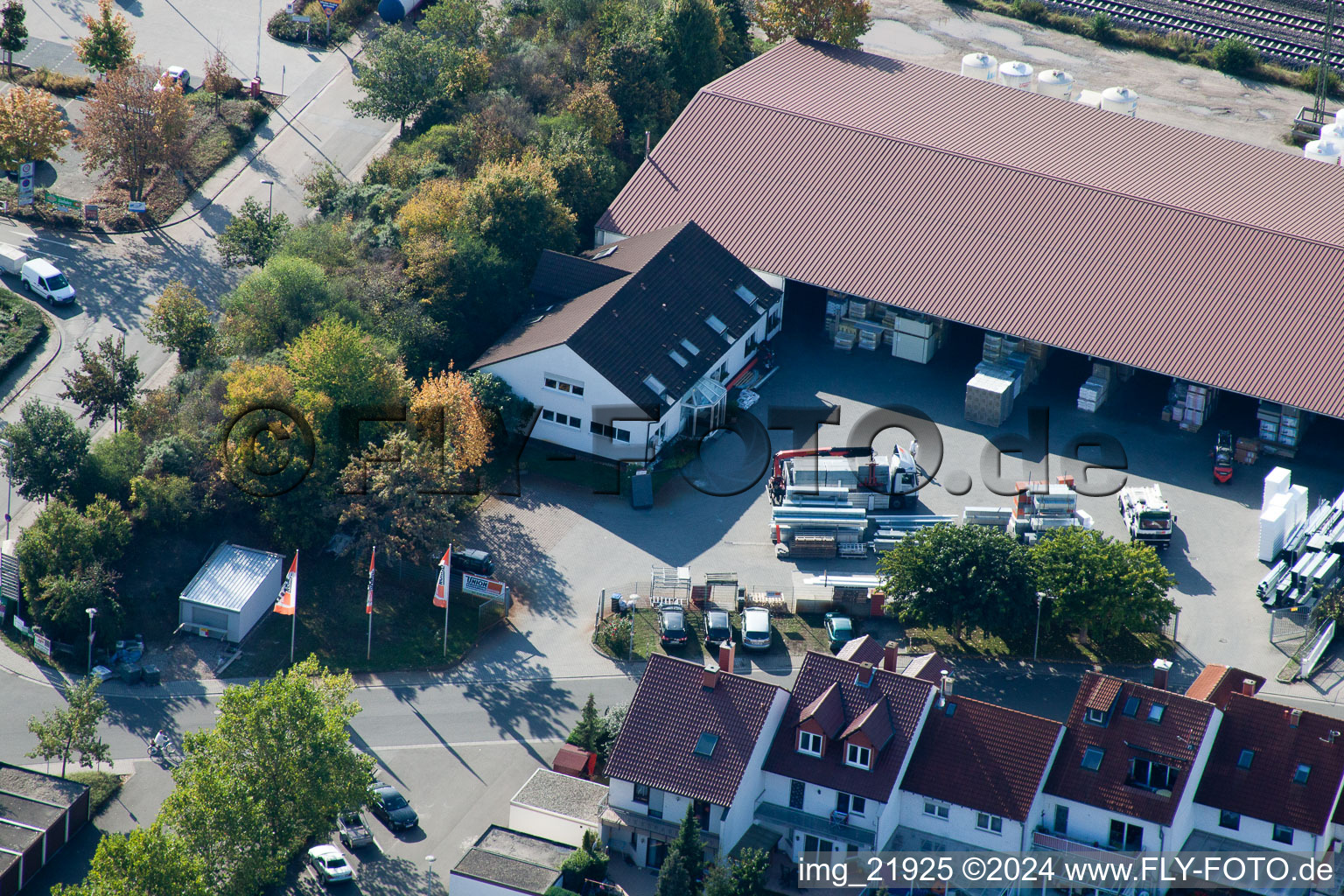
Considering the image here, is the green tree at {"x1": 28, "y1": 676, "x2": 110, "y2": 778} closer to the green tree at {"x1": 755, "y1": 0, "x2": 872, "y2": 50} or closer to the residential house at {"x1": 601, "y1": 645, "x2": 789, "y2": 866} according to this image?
the residential house at {"x1": 601, "y1": 645, "x2": 789, "y2": 866}

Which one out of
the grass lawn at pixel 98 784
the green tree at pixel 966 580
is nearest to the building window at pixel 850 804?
the green tree at pixel 966 580

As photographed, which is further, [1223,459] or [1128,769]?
[1223,459]

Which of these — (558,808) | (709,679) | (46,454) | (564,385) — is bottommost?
(558,808)

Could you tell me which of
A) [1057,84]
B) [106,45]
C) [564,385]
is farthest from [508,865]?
[1057,84]

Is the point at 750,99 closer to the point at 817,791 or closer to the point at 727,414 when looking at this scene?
the point at 727,414

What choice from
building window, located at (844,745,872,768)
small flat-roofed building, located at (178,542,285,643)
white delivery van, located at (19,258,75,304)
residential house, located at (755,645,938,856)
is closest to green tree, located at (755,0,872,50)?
white delivery van, located at (19,258,75,304)

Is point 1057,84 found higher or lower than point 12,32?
lower

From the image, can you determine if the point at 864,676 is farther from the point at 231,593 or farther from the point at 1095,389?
the point at 1095,389
